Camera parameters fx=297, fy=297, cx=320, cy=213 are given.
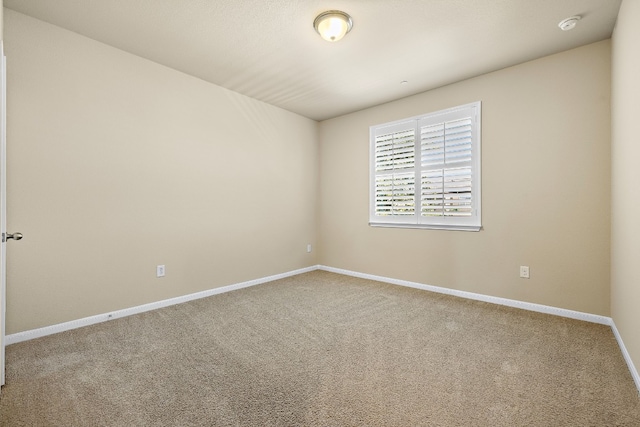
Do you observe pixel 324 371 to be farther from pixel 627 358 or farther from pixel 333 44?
pixel 333 44

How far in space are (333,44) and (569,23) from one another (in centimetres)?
191

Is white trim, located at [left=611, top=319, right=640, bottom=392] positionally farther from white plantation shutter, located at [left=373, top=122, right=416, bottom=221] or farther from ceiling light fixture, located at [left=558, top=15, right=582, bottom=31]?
ceiling light fixture, located at [left=558, top=15, right=582, bottom=31]

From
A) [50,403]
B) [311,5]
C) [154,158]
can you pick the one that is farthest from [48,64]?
[50,403]

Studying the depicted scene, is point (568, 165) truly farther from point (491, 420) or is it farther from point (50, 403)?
point (50, 403)

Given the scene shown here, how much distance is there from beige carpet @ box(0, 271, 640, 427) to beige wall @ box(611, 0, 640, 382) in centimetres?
32

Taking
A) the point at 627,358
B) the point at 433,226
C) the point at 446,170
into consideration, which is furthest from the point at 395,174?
the point at 627,358

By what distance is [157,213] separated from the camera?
3.15 m

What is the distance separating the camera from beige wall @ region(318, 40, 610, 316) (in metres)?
2.71

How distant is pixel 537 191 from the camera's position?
3.01 meters

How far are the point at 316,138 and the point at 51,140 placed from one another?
11.3 feet

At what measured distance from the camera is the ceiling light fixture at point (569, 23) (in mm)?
2342

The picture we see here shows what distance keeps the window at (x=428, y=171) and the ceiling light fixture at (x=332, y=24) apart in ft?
5.95

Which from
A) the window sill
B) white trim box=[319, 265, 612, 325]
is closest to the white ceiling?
the window sill

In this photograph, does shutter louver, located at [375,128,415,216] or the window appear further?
shutter louver, located at [375,128,415,216]
